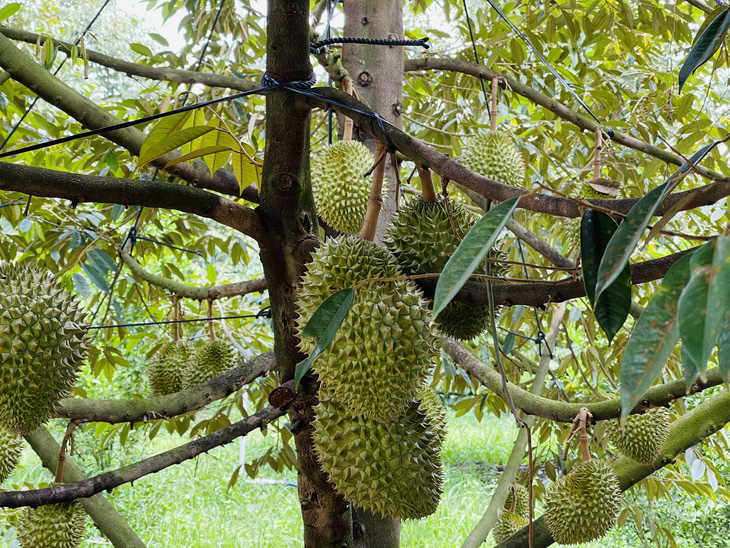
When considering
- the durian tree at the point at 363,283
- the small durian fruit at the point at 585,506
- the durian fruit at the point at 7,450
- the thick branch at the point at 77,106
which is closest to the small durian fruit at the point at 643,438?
the durian tree at the point at 363,283

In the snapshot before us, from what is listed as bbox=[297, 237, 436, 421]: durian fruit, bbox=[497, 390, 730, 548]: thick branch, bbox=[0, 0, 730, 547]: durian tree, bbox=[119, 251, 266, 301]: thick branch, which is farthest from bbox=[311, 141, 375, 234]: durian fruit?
bbox=[497, 390, 730, 548]: thick branch

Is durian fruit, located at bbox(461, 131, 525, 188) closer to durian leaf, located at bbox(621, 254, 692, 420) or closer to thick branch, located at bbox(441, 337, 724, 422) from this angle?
thick branch, located at bbox(441, 337, 724, 422)

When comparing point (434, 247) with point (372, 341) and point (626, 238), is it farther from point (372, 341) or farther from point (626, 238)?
point (626, 238)

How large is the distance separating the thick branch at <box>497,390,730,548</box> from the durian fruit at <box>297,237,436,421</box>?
676 millimetres

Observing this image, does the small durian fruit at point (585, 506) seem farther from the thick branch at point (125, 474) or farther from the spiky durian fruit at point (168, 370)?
the spiky durian fruit at point (168, 370)

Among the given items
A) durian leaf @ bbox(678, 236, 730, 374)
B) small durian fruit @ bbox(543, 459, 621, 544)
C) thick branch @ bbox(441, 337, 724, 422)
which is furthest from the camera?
small durian fruit @ bbox(543, 459, 621, 544)

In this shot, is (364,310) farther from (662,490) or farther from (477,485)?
(477,485)

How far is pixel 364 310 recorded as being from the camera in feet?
2.32

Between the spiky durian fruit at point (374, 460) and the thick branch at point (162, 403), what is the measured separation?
43cm

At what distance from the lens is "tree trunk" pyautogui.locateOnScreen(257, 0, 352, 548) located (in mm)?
723

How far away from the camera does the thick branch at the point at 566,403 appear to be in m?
0.99

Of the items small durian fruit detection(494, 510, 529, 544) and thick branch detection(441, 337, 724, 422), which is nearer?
thick branch detection(441, 337, 724, 422)

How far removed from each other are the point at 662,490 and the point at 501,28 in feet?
4.62

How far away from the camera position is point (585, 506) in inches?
45.4
